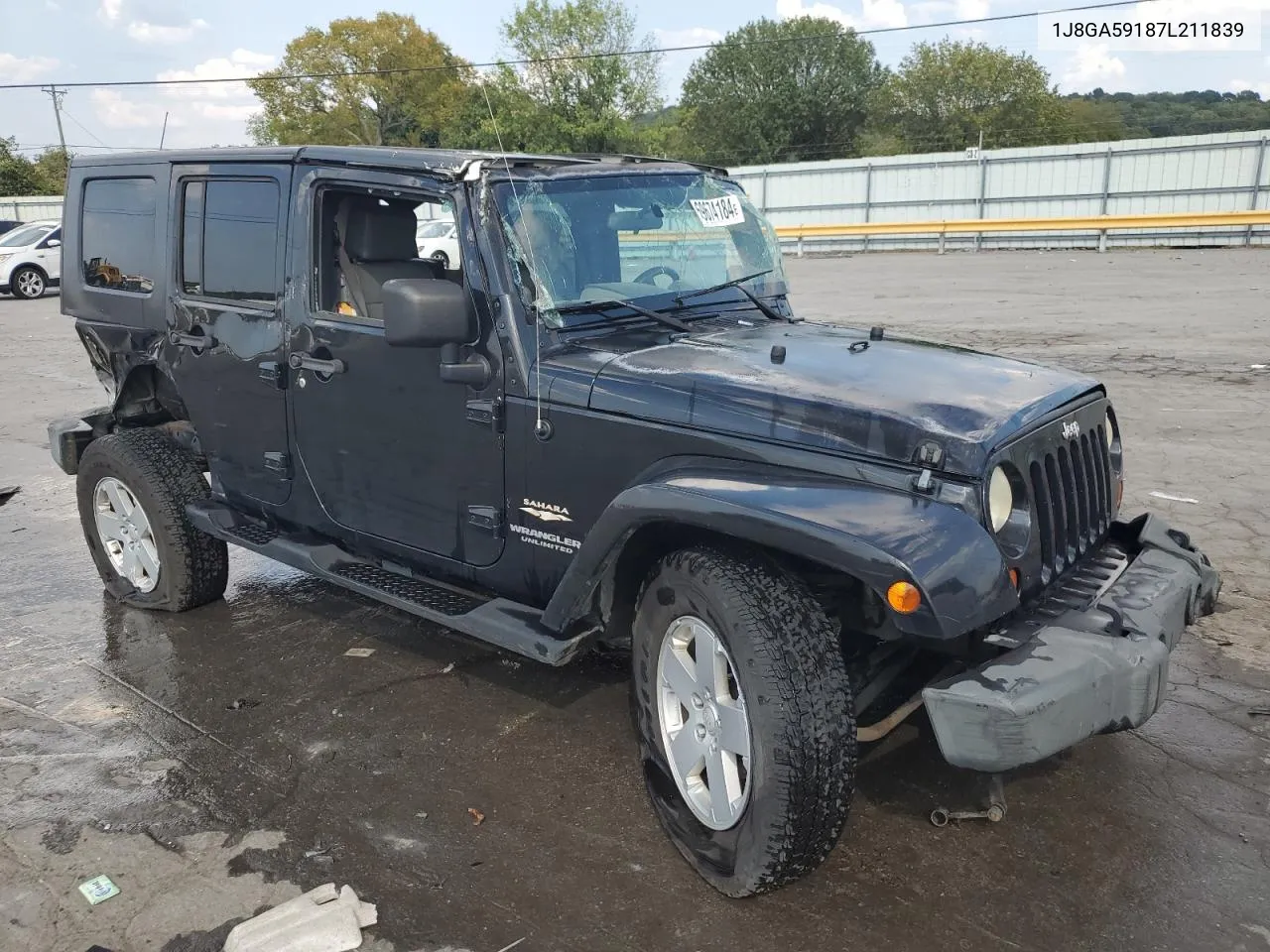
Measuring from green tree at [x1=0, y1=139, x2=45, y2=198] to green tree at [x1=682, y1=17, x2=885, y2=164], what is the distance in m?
37.4

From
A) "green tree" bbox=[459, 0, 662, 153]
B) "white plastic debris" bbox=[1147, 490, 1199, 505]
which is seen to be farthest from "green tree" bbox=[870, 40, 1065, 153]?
"white plastic debris" bbox=[1147, 490, 1199, 505]

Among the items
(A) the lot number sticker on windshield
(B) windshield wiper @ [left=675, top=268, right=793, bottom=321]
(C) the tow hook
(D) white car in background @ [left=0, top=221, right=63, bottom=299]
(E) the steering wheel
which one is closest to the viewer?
(C) the tow hook

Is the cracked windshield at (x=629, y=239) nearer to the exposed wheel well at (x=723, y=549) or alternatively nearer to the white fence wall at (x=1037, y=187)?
the exposed wheel well at (x=723, y=549)

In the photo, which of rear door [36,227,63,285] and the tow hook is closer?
the tow hook

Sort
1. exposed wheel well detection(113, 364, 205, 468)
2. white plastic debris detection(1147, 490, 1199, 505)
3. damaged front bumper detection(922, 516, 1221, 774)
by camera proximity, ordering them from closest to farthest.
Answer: damaged front bumper detection(922, 516, 1221, 774) → exposed wheel well detection(113, 364, 205, 468) → white plastic debris detection(1147, 490, 1199, 505)

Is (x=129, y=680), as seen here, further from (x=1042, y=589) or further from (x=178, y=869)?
(x=1042, y=589)

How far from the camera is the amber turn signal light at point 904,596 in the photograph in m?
2.57

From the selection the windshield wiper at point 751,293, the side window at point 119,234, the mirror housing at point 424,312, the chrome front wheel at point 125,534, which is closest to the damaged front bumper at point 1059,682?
the windshield wiper at point 751,293

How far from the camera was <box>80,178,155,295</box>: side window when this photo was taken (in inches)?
192

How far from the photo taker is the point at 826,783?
8.97 feet

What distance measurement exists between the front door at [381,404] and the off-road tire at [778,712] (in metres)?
1.06

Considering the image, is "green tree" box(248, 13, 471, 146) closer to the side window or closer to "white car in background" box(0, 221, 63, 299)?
"white car in background" box(0, 221, 63, 299)

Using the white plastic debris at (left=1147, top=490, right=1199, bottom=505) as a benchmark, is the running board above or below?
above

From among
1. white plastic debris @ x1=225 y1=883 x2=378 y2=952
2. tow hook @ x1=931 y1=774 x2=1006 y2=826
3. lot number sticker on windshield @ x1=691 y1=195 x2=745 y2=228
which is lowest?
white plastic debris @ x1=225 y1=883 x2=378 y2=952
